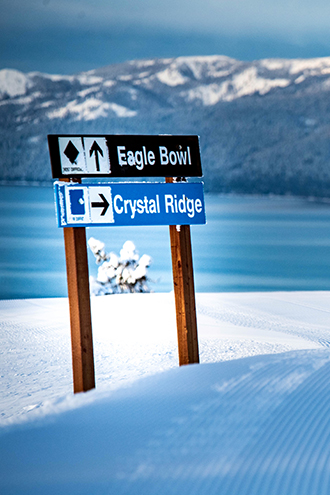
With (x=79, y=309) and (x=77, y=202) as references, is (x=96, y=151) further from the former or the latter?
(x=79, y=309)

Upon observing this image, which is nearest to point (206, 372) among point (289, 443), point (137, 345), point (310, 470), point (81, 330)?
point (81, 330)

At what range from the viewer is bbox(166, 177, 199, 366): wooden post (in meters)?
3.81

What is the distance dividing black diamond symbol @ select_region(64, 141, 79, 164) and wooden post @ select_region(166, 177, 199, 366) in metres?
0.66

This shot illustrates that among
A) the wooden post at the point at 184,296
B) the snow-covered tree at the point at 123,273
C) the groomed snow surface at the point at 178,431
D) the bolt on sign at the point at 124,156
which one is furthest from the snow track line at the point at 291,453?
the snow-covered tree at the point at 123,273

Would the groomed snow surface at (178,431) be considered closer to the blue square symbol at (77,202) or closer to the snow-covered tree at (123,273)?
the blue square symbol at (77,202)

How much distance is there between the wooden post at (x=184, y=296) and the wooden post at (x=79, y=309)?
2.26 feet

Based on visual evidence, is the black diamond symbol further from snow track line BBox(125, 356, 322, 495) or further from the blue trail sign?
snow track line BBox(125, 356, 322, 495)

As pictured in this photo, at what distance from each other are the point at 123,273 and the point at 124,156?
6.98 m

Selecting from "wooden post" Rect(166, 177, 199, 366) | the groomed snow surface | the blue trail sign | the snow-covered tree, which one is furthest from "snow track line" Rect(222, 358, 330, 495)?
the snow-covered tree

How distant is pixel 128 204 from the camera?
3.57 m

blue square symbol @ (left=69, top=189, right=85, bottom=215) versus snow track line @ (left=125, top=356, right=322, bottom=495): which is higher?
blue square symbol @ (left=69, top=189, right=85, bottom=215)

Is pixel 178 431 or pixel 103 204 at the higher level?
pixel 103 204

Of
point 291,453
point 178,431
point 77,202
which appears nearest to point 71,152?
point 77,202

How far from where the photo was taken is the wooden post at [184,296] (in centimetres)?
381
